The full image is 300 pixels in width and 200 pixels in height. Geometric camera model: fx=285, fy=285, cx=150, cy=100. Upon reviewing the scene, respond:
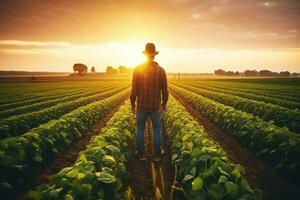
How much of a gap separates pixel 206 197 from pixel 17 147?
427 cm

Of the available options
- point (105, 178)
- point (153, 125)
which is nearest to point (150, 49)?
point (153, 125)

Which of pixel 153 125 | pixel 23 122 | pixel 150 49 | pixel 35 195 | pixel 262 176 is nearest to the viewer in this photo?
pixel 35 195

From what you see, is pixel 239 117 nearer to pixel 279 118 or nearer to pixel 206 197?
pixel 279 118

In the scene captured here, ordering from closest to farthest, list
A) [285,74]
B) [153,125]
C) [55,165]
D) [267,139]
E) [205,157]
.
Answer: [205,157]
[153,125]
[55,165]
[267,139]
[285,74]

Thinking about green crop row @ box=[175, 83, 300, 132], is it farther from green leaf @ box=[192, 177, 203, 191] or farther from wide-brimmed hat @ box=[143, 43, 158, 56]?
green leaf @ box=[192, 177, 203, 191]

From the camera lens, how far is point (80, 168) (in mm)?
4066

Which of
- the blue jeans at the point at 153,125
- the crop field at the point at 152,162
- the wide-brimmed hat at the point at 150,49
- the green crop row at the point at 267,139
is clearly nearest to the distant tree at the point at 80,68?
the crop field at the point at 152,162

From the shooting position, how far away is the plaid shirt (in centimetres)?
677

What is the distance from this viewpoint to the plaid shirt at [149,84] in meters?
6.77

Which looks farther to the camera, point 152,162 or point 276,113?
point 276,113

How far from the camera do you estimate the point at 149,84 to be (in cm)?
682

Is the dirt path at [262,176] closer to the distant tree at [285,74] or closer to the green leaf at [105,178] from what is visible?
the green leaf at [105,178]

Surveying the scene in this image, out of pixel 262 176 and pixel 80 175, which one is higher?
pixel 80 175

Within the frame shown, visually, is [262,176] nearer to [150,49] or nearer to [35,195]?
[150,49]
